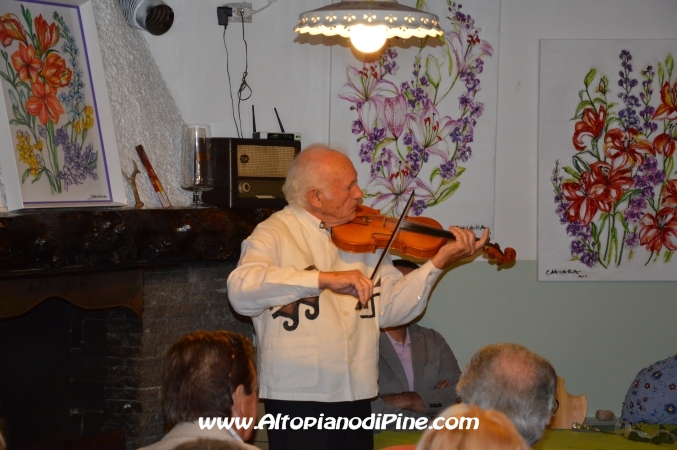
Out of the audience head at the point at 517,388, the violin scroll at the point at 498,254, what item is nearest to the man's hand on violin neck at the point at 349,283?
the audience head at the point at 517,388

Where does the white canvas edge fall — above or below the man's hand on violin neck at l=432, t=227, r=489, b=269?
above

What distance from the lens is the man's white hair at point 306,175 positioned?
9.21 ft

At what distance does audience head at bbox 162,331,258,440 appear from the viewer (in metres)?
1.84

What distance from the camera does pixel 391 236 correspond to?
2811 mm

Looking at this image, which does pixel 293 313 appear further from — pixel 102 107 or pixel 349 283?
pixel 102 107

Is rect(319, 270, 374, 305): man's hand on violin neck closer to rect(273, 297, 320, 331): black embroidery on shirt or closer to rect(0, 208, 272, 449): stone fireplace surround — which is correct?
rect(273, 297, 320, 331): black embroidery on shirt

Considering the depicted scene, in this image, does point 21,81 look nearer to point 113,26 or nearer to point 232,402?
point 113,26

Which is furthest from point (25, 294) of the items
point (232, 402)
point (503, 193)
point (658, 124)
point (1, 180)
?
point (658, 124)

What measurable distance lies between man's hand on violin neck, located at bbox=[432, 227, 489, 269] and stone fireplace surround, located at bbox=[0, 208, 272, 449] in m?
1.08

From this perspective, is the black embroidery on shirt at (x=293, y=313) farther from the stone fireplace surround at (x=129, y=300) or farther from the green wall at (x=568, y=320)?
the green wall at (x=568, y=320)

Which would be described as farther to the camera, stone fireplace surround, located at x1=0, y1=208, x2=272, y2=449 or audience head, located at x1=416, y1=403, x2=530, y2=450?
stone fireplace surround, located at x1=0, y1=208, x2=272, y2=449

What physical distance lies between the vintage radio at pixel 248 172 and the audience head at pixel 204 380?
1.82 m

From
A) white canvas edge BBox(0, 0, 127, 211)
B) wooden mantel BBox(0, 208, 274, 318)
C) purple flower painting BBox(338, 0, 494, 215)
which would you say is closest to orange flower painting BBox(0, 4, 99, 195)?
white canvas edge BBox(0, 0, 127, 211)

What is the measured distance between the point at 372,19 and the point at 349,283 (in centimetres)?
81
